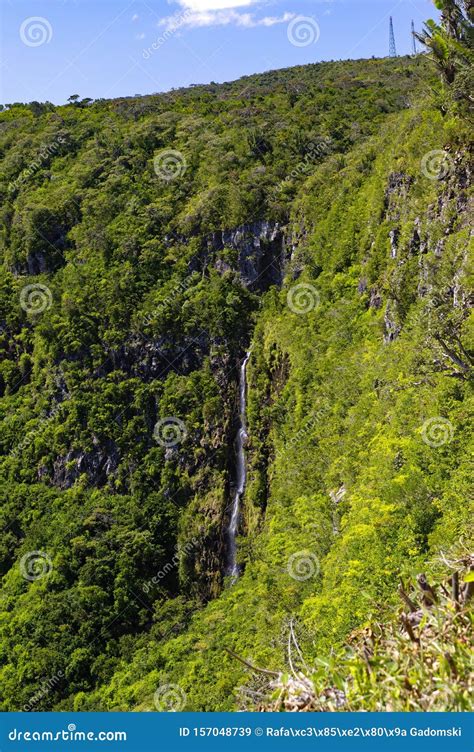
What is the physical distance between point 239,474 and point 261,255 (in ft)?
42.0

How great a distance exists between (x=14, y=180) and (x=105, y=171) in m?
9.46

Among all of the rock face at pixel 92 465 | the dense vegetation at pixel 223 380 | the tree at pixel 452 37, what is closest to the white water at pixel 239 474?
the dense vegetation at pixel 223 380

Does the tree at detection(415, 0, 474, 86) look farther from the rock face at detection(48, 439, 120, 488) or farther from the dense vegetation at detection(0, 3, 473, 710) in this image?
the rock face at detection(48, 439, 120, 488)

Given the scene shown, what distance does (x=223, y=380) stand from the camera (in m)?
31.8

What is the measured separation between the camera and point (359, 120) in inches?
1491

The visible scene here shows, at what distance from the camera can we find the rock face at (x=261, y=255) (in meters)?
33.4

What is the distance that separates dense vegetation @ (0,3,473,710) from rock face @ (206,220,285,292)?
0.13 m

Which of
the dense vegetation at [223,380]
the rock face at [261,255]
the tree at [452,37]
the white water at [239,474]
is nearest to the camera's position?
the dense vegetation at [223,380]

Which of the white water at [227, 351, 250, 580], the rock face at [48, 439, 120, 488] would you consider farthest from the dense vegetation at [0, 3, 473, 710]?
the white water at [227, 351, 250, 580]

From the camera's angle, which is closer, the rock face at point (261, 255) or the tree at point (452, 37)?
the tree at point (452, 37)

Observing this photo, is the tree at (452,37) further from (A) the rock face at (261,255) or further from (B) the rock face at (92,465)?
(B) the rock face at (92,465)

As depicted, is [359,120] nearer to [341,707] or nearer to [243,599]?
[243,599]

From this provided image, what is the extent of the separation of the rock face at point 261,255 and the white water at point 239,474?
4999 millimetres

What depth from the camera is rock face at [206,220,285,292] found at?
110 ft
